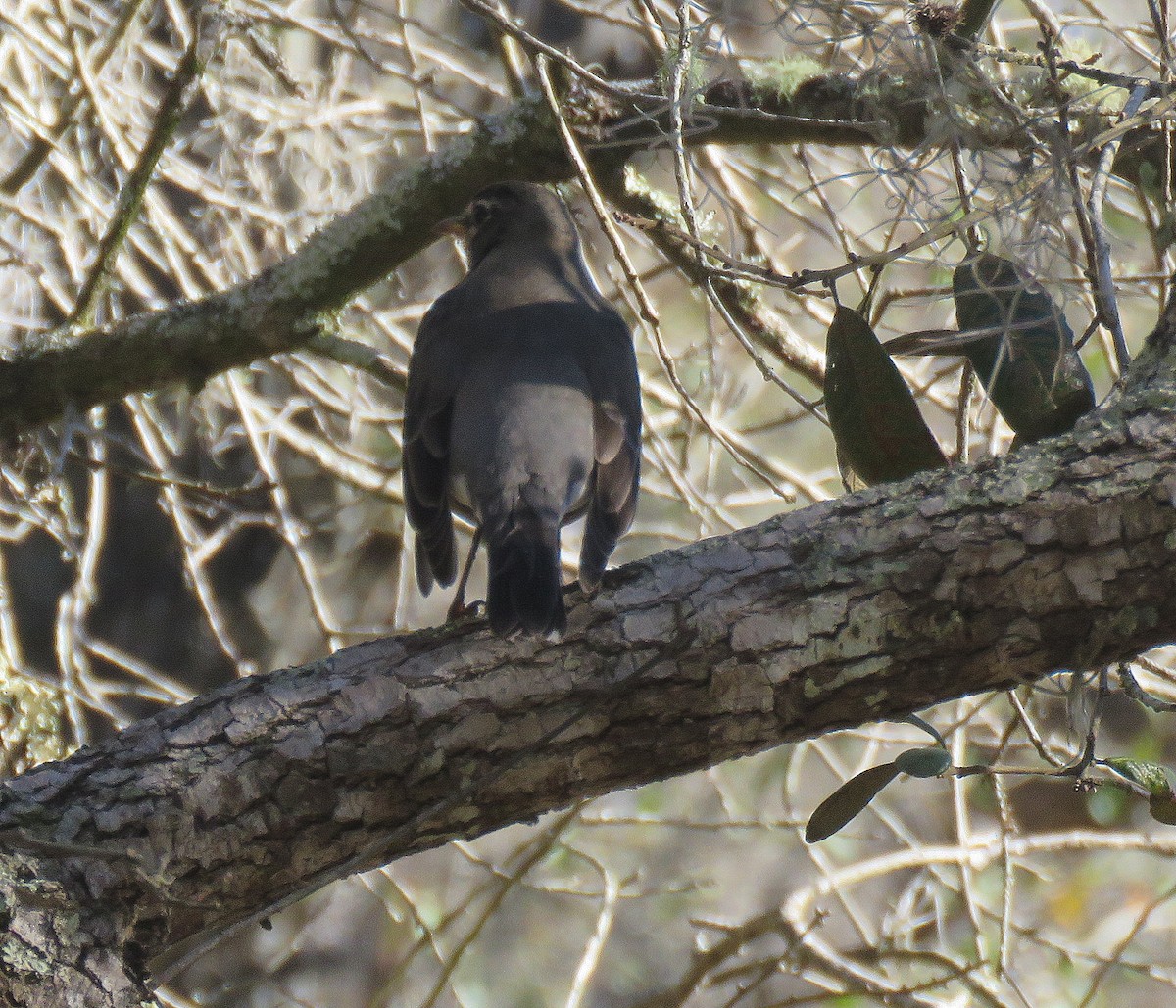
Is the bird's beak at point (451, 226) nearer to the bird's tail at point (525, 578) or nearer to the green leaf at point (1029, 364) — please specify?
the bird's tail at point (525, 578)

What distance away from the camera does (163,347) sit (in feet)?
13.8

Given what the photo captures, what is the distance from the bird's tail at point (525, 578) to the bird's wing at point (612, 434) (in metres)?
0.12

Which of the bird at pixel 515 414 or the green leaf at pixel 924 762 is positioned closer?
the green leaf at pixel 924 762

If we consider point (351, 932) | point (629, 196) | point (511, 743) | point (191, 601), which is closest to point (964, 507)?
point (511, 743)

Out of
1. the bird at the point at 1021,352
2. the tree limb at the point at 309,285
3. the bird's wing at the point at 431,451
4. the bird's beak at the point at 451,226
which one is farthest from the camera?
the bird's beak at the point at 451,226

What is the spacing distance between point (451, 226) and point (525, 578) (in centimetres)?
185

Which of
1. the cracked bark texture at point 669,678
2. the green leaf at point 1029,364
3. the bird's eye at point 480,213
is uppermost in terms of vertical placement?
the bird's eye at point 480,213

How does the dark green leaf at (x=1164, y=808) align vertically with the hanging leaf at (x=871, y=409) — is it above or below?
below

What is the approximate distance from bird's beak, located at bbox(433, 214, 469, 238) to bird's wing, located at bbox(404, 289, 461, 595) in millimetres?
373

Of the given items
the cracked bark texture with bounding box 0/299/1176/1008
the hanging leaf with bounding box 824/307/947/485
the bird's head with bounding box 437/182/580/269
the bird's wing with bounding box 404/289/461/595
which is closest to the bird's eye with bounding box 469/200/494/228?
the bird's head with bounding box 437/182/580/269

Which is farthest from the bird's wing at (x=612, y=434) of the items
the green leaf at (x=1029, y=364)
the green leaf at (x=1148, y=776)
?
the green leaf at (x=1148, y=776)

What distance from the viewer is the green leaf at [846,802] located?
2574 millimetres

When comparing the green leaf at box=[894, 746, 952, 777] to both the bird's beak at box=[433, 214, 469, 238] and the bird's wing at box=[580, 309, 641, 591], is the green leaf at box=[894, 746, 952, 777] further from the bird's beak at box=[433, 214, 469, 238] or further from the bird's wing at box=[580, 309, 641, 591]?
the bird's beak at box=[433, 214, 469, 238]

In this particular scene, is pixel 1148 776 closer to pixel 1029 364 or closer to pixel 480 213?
pixel 1029 364
